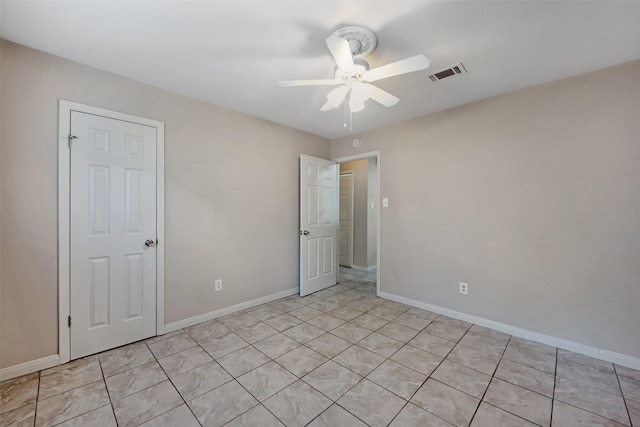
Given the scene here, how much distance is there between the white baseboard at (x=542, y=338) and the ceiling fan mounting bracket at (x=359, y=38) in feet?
9.23

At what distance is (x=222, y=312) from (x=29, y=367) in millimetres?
1465

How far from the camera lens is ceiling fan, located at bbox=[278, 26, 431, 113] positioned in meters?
1.49

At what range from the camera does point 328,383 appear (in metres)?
1.79

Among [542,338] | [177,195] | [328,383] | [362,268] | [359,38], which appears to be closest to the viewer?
[359,38]

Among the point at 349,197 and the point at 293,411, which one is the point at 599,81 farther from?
the point at 349,197

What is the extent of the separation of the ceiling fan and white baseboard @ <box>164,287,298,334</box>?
2.50 metres

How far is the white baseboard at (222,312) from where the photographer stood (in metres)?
2.57

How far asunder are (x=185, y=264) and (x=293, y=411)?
70.8 inches

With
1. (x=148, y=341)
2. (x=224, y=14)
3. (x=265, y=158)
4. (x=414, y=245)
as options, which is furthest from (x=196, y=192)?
(x=414, y=245)

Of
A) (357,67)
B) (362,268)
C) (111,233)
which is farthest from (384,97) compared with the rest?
(362,268)

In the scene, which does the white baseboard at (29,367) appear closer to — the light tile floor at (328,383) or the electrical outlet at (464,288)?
the light tile floor at (328,383)

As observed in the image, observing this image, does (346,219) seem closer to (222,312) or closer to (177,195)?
(222,312)

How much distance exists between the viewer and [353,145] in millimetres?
3887

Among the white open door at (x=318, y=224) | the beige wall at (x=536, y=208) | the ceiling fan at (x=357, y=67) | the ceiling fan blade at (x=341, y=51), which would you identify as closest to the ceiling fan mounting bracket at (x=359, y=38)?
the ceiling fan at (x=357, y=67)
